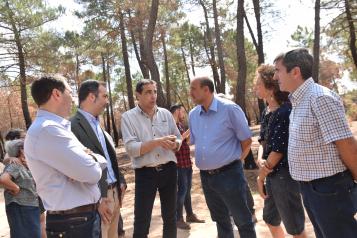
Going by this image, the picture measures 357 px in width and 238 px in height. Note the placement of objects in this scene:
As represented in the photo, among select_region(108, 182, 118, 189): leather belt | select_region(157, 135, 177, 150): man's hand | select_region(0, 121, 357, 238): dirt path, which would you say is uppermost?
select_region(157, 135, 177, 150): man's hand

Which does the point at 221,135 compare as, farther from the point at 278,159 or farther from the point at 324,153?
the point at 324,153

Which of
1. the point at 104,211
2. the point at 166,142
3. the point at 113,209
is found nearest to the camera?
the point at 104,211

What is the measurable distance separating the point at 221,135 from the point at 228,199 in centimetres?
63

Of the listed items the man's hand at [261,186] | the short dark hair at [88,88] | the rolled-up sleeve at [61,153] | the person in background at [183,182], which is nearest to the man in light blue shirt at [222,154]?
the man's hand at [261,186]

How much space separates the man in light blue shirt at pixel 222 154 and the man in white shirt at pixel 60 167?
1.47 m

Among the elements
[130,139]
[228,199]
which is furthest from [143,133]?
[228,199]

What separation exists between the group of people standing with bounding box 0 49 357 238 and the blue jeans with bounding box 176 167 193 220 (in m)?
1.56

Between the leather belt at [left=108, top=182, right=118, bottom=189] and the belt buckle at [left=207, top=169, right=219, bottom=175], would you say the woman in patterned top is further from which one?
the leather belt at [left=108, top=182, right=118, bottom=189]

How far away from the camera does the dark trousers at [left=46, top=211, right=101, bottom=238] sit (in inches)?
106

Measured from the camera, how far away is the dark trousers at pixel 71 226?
8.85ft

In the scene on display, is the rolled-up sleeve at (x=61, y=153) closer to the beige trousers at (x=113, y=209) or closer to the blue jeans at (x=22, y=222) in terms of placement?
the beige trousers at (x=113, y=209)

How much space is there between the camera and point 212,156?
4.00m

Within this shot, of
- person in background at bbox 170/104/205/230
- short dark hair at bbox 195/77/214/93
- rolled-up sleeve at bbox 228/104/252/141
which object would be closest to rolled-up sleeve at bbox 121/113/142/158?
short dark hair at bbox 195/77/214/93

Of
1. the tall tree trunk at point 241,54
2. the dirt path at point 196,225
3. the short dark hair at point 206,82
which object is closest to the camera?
the short dark hair at point 206,82
